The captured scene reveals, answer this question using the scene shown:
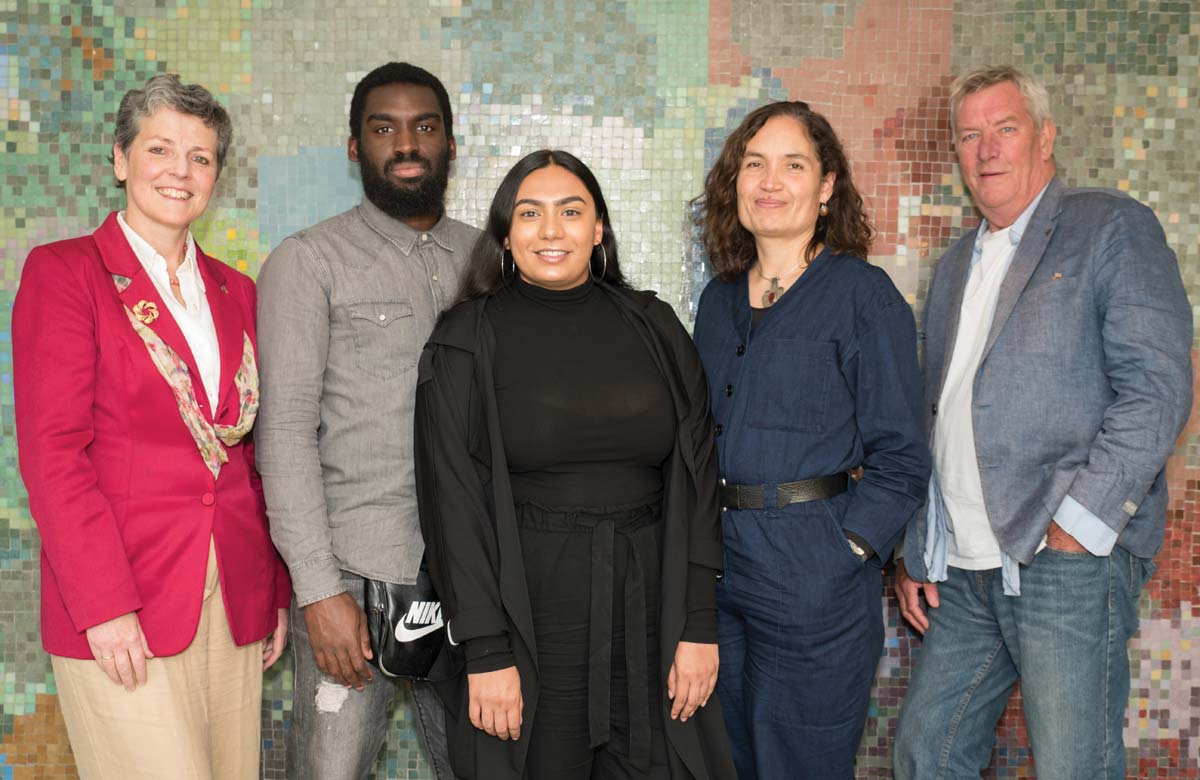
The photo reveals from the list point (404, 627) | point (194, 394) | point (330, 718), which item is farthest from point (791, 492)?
point (194, 394)

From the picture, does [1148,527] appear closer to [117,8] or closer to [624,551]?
[624,551]

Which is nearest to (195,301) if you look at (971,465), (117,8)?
(117,8)

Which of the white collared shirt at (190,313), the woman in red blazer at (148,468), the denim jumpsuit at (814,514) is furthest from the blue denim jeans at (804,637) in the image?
the white collared shirt at (190,313)

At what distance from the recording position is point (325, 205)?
3.13 m

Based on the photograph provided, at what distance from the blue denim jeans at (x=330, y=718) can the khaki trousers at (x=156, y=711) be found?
22 centimetres

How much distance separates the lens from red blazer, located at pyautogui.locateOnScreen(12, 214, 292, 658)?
78.9 inches

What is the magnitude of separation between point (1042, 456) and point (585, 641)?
4.35ft

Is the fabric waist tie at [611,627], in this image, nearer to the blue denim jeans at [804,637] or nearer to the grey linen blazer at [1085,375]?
the blue denim jeans at [804,637]

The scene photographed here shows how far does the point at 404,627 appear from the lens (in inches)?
90.9

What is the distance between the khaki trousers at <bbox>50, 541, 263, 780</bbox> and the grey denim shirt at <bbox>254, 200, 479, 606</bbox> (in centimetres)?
24

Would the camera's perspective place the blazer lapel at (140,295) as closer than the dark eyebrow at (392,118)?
Yes

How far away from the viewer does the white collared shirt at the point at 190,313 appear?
2215 mm

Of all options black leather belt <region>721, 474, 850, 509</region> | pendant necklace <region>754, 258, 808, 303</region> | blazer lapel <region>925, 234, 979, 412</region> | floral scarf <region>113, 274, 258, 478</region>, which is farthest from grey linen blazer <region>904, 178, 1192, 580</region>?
floral scarf <region>113, 274, 258, 478</region>

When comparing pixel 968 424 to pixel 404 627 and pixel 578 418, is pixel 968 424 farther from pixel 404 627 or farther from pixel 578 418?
pixel 404 627
